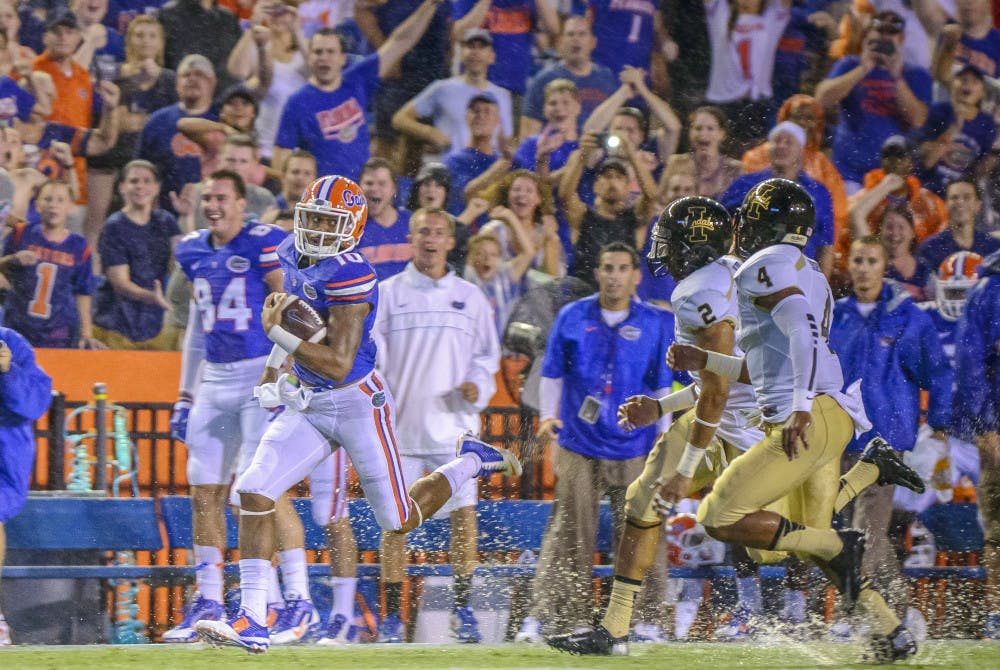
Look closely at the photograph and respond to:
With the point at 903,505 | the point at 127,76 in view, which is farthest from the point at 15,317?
the point at 903,505

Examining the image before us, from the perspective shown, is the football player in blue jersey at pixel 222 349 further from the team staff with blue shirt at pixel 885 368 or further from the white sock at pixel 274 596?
the team staff with blue shirt at pixel 885 368

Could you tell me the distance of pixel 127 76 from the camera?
8547 millimetres

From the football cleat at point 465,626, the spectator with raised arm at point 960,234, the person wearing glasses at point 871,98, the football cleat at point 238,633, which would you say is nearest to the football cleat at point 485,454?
the football cleat at point 465,626

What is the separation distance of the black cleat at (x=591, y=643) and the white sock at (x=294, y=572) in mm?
1218

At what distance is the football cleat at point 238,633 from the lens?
5.21 m

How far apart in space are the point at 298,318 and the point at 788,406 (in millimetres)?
1826

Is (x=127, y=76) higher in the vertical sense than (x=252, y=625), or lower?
higher

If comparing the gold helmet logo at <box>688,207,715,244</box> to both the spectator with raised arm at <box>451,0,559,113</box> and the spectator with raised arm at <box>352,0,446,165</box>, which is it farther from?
the spectator with raised arm at <box>451,0,559,113</box>

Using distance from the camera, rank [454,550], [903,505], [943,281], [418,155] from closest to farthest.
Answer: [454,550]
[903,505]
[943,281]
[418,155]

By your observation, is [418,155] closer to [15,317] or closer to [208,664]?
[15,317]

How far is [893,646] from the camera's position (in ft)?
18.4

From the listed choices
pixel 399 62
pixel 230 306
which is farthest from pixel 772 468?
pixel 399 62

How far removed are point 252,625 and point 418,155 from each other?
402 centimetres

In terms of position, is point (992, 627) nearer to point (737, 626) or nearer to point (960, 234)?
point (737, 626)
